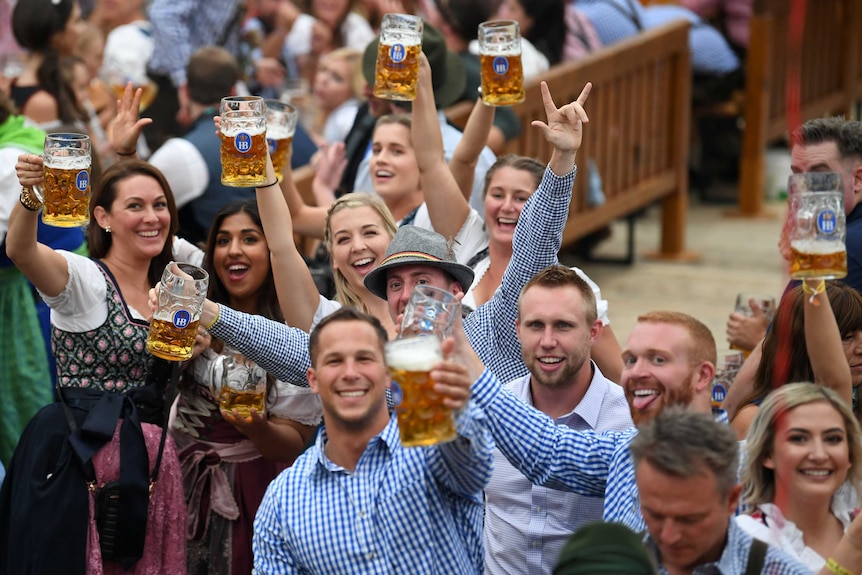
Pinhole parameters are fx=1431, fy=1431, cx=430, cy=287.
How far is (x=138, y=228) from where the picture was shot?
4770mm

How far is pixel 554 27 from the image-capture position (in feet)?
27.3

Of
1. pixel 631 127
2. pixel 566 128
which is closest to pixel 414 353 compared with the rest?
pixel 566 128

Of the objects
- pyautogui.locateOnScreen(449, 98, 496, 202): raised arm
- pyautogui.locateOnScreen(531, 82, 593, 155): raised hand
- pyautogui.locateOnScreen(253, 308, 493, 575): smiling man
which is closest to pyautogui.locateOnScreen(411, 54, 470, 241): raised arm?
pyautogui.locateOnScreen(449, 98, 496, 202): raised arm

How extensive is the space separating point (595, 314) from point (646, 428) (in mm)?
854

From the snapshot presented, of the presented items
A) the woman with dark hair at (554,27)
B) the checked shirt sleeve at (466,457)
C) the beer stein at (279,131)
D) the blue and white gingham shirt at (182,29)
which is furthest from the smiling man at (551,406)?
the blue and white gingham shirt at (182,29)

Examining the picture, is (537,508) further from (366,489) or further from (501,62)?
(501,62)

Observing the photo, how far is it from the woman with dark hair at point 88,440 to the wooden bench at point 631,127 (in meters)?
3.49

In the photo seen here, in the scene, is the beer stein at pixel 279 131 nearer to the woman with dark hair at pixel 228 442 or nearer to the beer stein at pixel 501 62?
the woman with dark hair at pixel 228 442

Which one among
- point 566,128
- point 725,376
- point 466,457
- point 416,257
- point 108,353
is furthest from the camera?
point 725,376

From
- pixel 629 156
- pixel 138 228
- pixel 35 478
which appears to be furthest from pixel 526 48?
pixel 35 478

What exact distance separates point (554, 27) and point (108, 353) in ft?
14.7

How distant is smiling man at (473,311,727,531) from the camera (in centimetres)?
365

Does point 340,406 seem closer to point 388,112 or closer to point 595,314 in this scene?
point 595,314

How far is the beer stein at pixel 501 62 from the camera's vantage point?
4.97 metres
